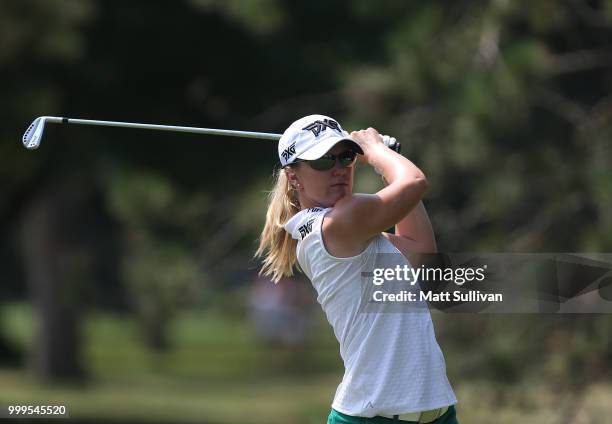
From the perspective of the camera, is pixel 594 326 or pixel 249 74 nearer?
pixel 594 326

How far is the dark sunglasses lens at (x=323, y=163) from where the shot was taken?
3616 millimetres

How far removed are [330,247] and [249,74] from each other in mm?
7673

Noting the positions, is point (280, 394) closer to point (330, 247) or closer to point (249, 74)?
point (249, 74)

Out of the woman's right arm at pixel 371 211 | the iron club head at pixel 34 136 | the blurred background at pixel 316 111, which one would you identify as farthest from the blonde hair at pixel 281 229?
the blurred background at pixel 316 111

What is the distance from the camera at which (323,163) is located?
362 centimetres

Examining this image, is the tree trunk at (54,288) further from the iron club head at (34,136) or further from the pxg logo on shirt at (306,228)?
the pxg logo on shirt at (306,228)

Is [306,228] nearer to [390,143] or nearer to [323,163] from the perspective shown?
[323,163]

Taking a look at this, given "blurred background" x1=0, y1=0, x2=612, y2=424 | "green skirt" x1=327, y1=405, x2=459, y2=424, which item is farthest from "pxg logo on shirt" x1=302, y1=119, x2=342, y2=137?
"blurred background" x1=0, y1=0, x2=612, y2=424

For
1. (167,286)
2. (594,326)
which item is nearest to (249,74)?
(167,286)

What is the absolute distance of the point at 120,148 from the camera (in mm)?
10805

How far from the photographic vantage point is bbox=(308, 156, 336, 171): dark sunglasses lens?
3.62 m

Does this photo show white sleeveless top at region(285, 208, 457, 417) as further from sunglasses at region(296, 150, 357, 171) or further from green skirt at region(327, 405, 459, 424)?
sunglasses at region(296, 150, 357, 171)

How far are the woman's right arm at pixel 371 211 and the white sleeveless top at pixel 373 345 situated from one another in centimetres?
4

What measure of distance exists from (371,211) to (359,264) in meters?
0.17
